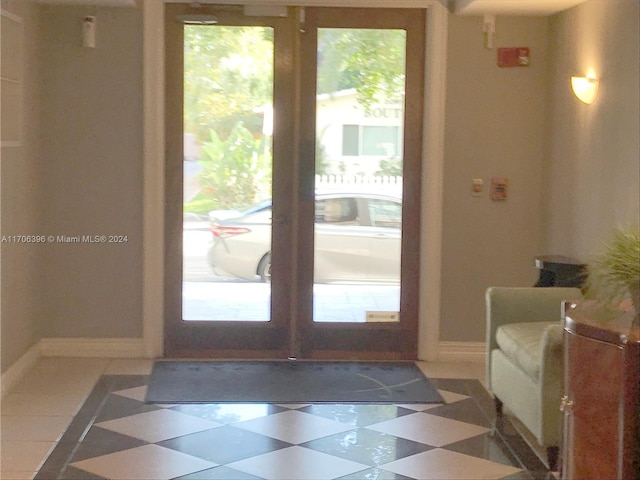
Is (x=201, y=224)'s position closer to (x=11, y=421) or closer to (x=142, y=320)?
(x=142, y=320)

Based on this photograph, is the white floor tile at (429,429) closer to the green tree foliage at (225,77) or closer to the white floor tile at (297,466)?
the white floor tile at (297,466)

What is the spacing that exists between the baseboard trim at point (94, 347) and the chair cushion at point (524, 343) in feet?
8.07

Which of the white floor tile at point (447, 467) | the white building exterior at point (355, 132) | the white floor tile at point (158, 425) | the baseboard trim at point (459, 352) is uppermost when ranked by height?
the white building exterior at point (355, 132)

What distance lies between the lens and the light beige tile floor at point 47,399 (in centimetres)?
376

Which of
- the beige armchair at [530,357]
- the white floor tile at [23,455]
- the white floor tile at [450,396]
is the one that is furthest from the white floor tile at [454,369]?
the white floor tile at [23,455]

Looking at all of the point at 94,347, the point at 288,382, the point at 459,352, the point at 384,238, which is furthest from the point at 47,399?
the point at 459,352

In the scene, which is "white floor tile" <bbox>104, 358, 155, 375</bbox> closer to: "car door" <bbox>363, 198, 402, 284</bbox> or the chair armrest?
"car door" <bbox>363, 198, 402, 284</bbox>

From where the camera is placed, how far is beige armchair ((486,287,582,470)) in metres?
3.55

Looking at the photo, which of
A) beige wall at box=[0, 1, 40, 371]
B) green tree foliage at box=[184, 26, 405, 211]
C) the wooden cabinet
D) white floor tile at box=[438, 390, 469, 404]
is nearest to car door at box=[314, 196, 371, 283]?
green tree foliage at box=[184, 26, 405, 211]

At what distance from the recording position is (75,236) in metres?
5.45

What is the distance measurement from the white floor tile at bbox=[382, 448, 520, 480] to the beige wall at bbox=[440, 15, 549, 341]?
1.81 meters

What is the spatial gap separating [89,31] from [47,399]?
2.28 metres

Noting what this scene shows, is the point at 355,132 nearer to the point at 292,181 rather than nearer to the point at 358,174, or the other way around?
the point at 358,174

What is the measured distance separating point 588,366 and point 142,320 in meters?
3.23
